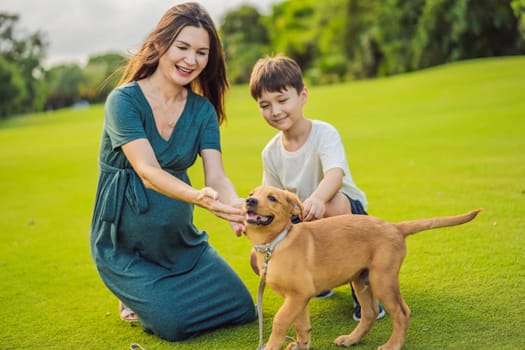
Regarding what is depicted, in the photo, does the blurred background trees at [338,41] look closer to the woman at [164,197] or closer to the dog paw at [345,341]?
the woman at [164,197]

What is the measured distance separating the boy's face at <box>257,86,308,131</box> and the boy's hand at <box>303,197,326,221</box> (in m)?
0.72

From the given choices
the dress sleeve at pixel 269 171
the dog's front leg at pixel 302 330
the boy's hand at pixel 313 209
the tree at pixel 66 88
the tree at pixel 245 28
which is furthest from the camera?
the tree at pixel 66 88

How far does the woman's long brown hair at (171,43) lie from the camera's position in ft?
14.1

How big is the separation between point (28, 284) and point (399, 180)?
18.6 ft

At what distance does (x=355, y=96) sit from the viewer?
25.9 meters

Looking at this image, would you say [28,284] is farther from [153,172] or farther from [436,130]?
[436,130]

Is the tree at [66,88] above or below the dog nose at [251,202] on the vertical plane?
below

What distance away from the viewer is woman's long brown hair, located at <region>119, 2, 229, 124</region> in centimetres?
431

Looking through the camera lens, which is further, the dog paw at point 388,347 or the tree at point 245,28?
the tree at point 245,28

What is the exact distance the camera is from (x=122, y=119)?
4.17 meters

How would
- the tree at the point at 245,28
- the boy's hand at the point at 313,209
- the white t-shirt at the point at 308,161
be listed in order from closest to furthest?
1. the boy's hand at the point at 313,209
2. the white t-shirt at the point at 308,161
3. the tree at the point at 245,28

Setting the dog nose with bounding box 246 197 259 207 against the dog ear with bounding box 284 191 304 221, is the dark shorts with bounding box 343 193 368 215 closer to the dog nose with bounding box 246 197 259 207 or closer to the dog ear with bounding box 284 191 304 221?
the dog ear with bounding box 284 191 304 221

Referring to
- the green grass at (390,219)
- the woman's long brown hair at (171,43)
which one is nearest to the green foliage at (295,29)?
the green grass at (390,219)

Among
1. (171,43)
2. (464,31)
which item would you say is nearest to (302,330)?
(171,43)
